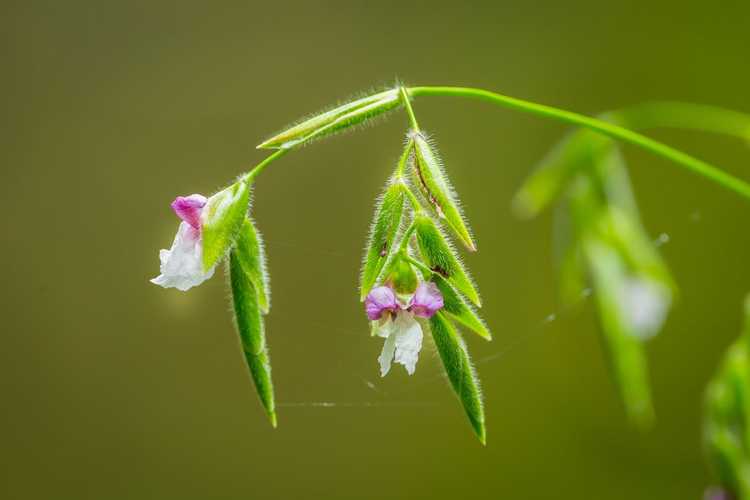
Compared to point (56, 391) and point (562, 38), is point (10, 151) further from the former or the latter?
point (562, 38)

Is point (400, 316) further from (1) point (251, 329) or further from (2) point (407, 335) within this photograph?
(1) point (251, 329)

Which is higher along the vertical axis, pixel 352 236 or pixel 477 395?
pixel 352 236

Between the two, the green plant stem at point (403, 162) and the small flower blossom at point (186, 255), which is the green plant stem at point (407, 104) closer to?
the green plant stem at point (403, 162)

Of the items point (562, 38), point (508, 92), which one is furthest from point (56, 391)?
point (562, 38)

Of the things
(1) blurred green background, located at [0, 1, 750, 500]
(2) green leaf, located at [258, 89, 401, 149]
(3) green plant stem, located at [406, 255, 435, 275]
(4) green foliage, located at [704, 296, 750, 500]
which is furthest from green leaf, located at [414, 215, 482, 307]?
A: (1) blurred green background, located at [0, 1, 750, 500]

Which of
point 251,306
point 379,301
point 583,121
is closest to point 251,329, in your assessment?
point 251,306

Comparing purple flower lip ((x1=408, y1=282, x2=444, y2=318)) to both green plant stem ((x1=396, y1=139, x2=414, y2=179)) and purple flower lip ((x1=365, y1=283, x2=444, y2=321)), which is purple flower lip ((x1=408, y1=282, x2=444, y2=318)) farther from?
green plant stem ((x1=396, y1=139, x2=414, y2=179))
